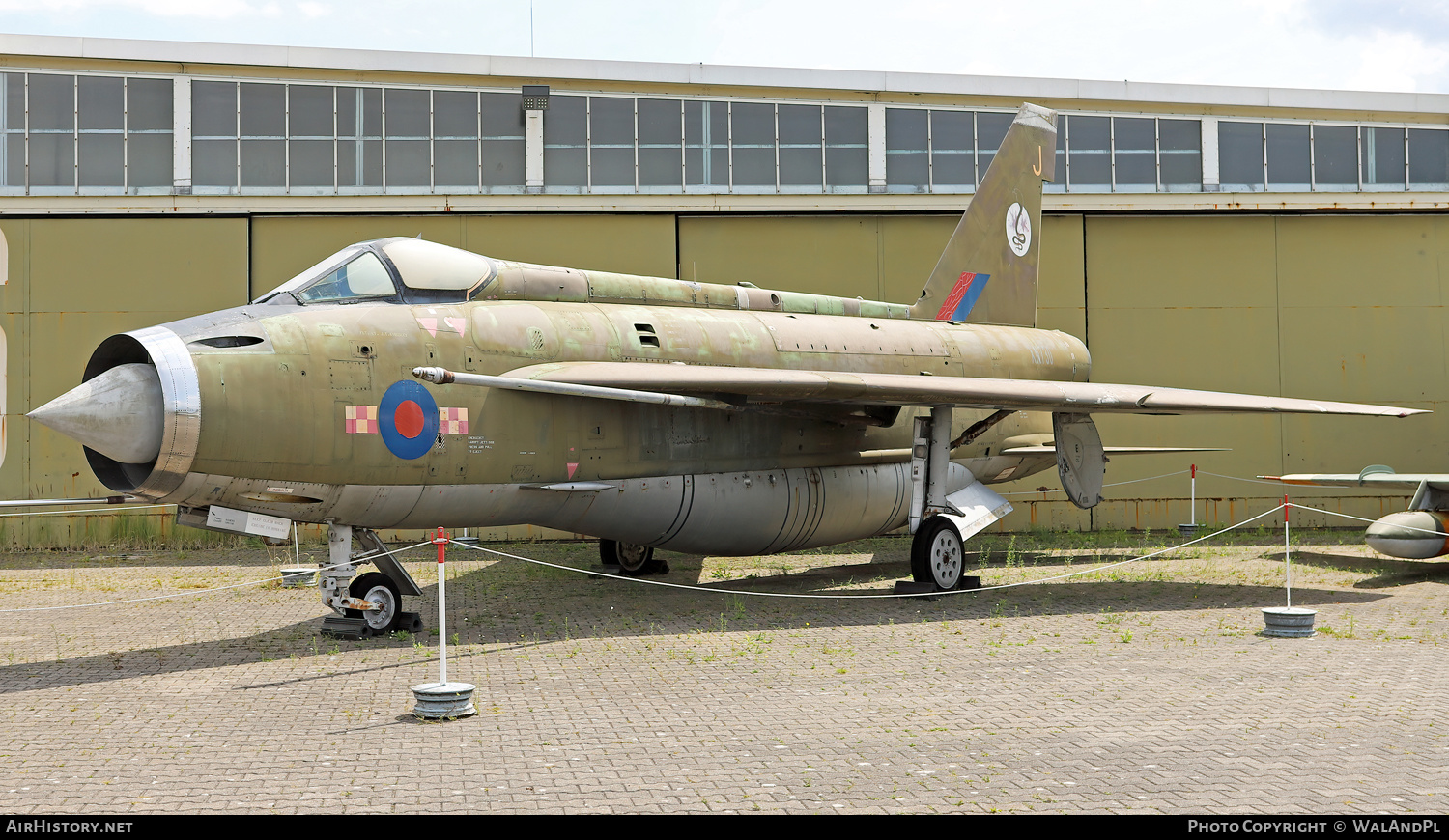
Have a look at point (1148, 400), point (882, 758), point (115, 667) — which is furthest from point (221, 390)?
point (1148, 400)

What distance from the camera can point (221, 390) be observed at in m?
8.34

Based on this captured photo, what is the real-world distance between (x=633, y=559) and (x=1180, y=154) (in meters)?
15.3

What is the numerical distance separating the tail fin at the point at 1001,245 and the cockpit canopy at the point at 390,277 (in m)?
6.83

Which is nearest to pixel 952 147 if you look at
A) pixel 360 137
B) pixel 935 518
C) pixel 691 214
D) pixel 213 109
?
pixel 691 214

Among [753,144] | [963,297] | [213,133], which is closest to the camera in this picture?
[963,297]

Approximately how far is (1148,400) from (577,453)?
20.3 ft

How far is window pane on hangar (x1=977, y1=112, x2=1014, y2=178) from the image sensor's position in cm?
2155

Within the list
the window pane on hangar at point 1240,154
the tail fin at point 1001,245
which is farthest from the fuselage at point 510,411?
the window pane on hangar at point 1240,154

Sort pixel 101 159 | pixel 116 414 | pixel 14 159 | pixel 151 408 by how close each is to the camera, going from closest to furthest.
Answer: pixel 116 414 → pixel 151 408 → pixel 14 159 → pixel 101 159

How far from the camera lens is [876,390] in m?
11.1

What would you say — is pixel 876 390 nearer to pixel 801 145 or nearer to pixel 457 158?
pixel 801 145

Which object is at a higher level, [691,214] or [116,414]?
[691,214]

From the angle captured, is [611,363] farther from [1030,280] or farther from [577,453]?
[1030,280]

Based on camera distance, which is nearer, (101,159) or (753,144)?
(101,159)
